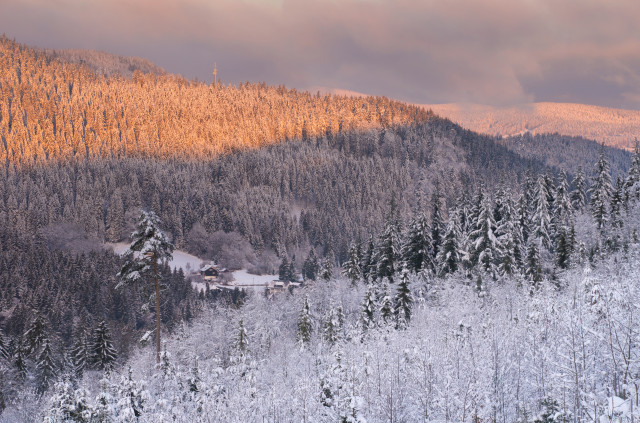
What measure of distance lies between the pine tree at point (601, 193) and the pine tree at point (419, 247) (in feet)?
69.6

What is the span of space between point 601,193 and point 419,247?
80.6ft

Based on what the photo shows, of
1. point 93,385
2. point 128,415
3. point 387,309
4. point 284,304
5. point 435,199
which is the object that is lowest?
point 93,385

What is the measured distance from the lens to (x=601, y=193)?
56500 mm

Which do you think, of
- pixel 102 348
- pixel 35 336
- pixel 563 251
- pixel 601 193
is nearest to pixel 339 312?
pixel 563 251

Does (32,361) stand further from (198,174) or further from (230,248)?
(198,174)

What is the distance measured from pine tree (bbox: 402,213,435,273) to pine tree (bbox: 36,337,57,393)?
42194 millimetres

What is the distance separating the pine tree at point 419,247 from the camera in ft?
169

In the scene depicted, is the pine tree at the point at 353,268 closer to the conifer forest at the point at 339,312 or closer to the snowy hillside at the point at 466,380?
the conifer forest at the point at 339,312

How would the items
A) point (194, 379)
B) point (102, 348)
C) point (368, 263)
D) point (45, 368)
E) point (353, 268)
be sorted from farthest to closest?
1. point (368, 263)
2. point (353, 268)
3. point (45, 368)
4. point (102, 348)
5. point (194, 379)

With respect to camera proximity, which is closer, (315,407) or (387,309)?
(315,407)

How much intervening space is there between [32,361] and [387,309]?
46.5m

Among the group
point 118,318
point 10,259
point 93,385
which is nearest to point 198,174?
point 10,259

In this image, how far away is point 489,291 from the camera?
4047 centimetres

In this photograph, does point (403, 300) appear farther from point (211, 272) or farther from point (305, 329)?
point (211, 272)
